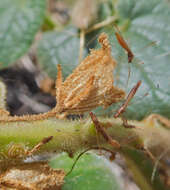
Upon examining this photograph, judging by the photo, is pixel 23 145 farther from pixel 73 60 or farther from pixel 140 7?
pixel 140 7

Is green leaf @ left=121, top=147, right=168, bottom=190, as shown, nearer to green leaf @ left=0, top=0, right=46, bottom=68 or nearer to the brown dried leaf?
the brown dried leaf

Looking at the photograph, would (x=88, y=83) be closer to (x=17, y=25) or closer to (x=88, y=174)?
(x=88, y=174)

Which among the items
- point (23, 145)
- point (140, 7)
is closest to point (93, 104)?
point (23, 145)

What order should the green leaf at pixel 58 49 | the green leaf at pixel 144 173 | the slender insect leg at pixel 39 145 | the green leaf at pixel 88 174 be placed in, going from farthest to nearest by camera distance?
1. the green leaf at pixel 58 49
2. the green leaf at pixel 144 173
3. the green leaf at pixel 88 174
4. the slender insect leg at pixel 39 145

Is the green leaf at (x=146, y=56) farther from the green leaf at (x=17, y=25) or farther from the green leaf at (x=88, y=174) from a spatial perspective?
the green leaf at (x=17, y=25)

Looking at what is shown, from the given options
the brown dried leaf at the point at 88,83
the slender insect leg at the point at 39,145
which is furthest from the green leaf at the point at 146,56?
the slender insect leg at the point at 39,145

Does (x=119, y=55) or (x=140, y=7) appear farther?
(x=140, y=7)
